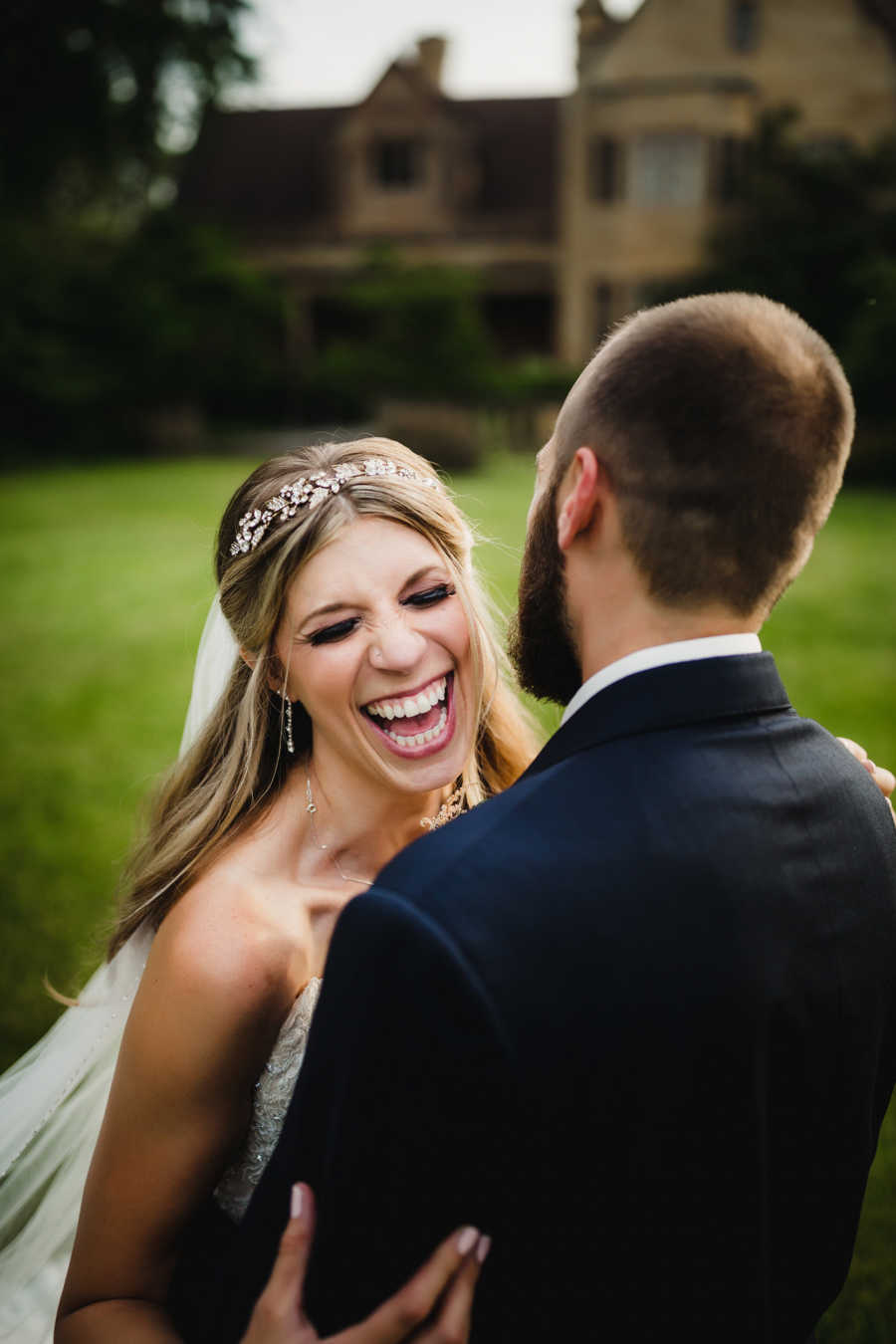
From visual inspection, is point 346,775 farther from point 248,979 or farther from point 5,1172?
point 5,1172

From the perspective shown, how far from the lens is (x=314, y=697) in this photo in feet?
8.46

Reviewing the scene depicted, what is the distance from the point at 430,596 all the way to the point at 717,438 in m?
1.25

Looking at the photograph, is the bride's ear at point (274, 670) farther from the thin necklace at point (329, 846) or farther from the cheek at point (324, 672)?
the thin necklace at point (329, 846)

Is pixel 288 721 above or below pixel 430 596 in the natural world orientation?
below

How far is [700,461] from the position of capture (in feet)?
4.86

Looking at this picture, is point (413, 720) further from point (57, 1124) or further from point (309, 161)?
point (309, 161)

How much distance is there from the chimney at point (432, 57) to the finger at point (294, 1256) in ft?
117

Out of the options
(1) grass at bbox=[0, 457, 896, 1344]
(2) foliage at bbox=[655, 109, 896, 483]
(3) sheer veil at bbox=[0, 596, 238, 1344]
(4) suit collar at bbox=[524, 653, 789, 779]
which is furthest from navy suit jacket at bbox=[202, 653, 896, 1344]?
(2) foliage at bbox=[655, 109, 896, 483]

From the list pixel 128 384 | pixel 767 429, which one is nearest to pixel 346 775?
pixel 767 429

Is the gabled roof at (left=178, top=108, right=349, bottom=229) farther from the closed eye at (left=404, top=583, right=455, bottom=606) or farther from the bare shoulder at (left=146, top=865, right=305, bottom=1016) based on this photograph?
the bare shoulder at (left=146, top=865, right=305, bottom=1016)

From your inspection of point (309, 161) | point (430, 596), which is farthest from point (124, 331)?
point (430, 596)

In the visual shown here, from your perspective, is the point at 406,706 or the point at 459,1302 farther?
the point at 406,706

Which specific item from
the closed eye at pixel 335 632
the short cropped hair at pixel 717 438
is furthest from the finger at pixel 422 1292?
the closed eye at pixel 335 632

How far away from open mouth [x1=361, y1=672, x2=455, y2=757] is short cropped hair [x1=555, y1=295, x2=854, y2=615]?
1050 millimetres
